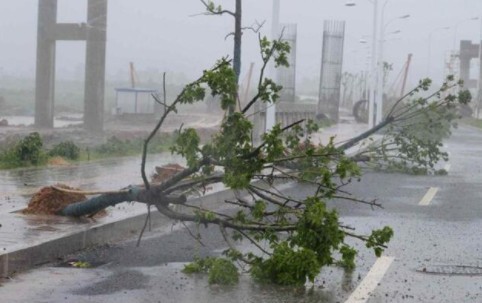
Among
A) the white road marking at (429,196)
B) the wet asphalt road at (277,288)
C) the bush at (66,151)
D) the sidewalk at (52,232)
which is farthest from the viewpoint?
the bush at (66,151)

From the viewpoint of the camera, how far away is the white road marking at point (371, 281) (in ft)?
28.4

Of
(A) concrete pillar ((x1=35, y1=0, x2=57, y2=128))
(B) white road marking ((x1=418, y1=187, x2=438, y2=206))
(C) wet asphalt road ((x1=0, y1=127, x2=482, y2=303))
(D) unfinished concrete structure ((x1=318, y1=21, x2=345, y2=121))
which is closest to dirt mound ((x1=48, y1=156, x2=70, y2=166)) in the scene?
(C) wet asphalt road ((x1=0, y1=127, x2=482, y2=303))

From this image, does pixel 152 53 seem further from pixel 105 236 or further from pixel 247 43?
pixel 105 236

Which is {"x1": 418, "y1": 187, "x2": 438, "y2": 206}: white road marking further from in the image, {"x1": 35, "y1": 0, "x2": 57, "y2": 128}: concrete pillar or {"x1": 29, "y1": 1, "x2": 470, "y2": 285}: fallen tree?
{"x1": 35, "y1": 0, "x2": 57, "y2": 128}: concrete pillar

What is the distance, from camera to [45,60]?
28.4m

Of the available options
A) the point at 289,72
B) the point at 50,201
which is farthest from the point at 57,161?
the point at 289,72

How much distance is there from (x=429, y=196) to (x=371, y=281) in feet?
29.8

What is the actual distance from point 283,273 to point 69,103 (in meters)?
32.4

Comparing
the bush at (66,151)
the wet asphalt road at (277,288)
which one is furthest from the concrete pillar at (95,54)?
the wet asphalt road at (277,288)

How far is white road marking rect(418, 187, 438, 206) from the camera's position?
17.1m

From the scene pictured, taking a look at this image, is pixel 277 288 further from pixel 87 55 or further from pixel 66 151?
pixel 87 55

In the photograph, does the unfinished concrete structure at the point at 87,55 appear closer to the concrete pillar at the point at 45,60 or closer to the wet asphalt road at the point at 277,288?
the concrete pillar at the point at 45,60

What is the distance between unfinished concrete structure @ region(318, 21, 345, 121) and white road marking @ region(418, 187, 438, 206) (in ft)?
100

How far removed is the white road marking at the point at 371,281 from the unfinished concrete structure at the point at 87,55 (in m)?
18.1
